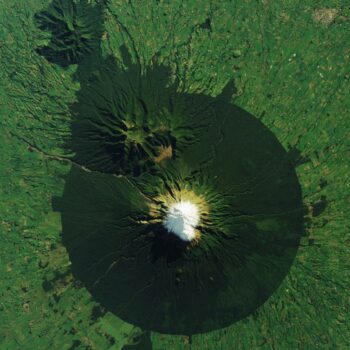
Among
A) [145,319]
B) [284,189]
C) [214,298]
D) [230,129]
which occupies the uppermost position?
[230,129]

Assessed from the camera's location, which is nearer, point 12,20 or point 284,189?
point 284,189

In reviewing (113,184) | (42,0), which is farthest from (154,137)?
(42,0)

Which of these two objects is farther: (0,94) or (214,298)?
(0,94)

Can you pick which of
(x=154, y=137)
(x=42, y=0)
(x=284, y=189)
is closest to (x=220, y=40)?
(x=154, y=137)

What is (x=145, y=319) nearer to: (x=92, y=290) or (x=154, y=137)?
(x=92, y=290)

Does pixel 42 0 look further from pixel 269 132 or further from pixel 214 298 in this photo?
pixel 214 298

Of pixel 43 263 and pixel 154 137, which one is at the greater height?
pixel 154 137
